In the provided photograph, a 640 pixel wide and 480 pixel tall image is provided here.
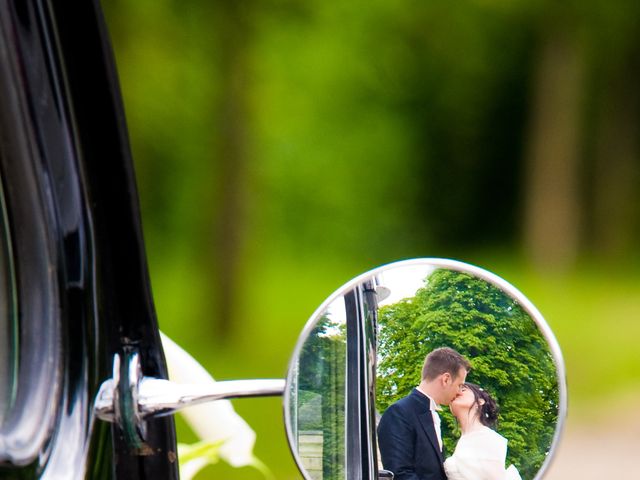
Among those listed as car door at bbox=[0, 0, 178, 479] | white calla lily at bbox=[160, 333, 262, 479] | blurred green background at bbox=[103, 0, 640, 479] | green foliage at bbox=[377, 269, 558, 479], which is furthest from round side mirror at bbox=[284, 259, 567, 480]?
blurred green background at bbox=[103, 0, 640, 479]

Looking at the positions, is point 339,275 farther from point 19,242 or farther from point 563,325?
point 19,242

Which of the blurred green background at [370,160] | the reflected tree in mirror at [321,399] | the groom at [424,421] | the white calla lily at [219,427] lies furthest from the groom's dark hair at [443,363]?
the blurred green background at [370,160]

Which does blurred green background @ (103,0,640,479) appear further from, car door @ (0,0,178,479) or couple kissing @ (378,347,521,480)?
couple kissing @ (378,347,521,480)

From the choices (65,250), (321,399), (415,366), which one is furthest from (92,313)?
(415,366)

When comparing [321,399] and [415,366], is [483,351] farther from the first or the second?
[321,399]

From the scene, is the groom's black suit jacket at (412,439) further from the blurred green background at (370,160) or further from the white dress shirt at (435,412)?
the blurred green background at (370,160)

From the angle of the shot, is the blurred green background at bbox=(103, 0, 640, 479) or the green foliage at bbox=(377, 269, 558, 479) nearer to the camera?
the green foliage at bbox=(377, 269, 558, 479)

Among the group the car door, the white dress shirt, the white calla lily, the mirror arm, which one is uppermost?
the car door

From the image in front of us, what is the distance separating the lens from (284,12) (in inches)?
329

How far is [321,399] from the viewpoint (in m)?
1.10

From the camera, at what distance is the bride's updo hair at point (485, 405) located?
40.1 inches

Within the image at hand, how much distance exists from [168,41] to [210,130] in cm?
261

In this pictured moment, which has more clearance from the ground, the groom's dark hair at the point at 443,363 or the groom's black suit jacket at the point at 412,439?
the groom's dark hair at the point at 443,363

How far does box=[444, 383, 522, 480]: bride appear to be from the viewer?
102 centimetres
